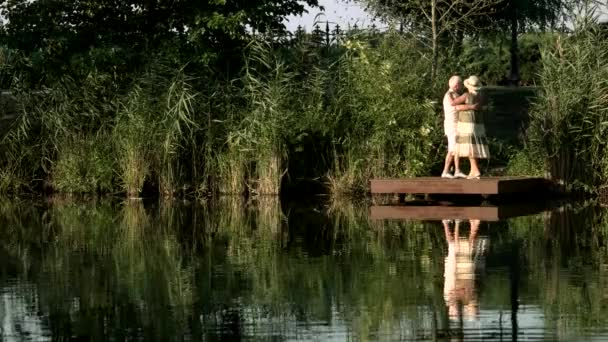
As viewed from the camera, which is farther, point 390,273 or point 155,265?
point 155,265

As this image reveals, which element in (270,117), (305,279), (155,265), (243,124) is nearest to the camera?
(305,279)

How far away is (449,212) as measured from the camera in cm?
1723

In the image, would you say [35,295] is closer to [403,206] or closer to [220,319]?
[220,319]

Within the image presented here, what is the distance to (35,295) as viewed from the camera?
969 centimetres

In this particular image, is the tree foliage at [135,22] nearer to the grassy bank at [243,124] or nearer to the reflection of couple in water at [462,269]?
the grassy bank at [243,124]

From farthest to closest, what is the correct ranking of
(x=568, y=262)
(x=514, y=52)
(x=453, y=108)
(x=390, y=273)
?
1. (x=514, y=52)
2. (x=453, y=108)
3. (x=568, y=262)
4. (x=390, y=273)

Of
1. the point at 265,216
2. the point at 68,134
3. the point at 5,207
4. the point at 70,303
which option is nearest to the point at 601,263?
the point at 70,303

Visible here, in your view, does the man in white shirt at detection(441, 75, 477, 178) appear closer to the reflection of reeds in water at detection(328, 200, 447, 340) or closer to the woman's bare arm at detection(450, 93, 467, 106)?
the woman's bare arm at detection(450, 93, 467, 106)

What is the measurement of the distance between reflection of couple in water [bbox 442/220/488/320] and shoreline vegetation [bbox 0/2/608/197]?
17.7 feet

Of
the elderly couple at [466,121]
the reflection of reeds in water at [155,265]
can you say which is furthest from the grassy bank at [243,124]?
the reflection of reeds in water at [155,265]

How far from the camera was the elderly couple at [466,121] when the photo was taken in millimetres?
18203

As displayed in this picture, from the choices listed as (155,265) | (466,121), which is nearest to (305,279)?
(155,265)

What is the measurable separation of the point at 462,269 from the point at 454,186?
777cm

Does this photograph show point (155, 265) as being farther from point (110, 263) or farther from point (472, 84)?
point (472, 84)
